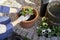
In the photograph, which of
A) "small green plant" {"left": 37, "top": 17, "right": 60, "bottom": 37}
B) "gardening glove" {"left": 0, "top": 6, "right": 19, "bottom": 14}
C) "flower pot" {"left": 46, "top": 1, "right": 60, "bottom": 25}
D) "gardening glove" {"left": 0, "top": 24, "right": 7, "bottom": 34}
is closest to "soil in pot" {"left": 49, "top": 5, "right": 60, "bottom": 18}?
"flower pot" {"left": 46, "top": 1, "right": 60, "bottom": 25}

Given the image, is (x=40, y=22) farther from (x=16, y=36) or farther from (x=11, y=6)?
(x=11, y=6)

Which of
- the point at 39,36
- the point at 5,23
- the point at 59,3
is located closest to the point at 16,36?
the point at 39,36

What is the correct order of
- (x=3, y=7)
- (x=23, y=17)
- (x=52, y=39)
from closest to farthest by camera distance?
(x=3, y=7) < (x=23, y=17) < (x=52, y=39)

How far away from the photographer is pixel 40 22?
2.85 m

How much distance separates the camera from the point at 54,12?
8.83ft

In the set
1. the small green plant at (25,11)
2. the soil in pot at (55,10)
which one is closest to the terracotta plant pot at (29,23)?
the small green plant at (25,11)

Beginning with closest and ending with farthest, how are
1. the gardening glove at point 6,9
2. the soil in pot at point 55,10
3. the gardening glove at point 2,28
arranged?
the gardening glove at point 2,28 → the gardening glove at point 6,9 → the soil in pot at point 55,10

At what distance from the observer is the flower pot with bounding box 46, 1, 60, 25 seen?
258 cm

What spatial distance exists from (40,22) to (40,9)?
0.22m

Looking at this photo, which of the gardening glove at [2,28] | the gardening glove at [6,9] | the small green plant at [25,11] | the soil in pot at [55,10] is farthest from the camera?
the soil in pot at [55,10]

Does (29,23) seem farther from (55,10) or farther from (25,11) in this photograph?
(55,10)

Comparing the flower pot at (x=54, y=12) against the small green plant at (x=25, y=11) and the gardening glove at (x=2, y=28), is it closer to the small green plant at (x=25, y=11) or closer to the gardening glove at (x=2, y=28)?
the small green plant at (x=25, y=11)

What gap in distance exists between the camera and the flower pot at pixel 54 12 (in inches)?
101

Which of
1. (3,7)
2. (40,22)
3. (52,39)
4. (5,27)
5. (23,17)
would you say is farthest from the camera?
(40,22)
